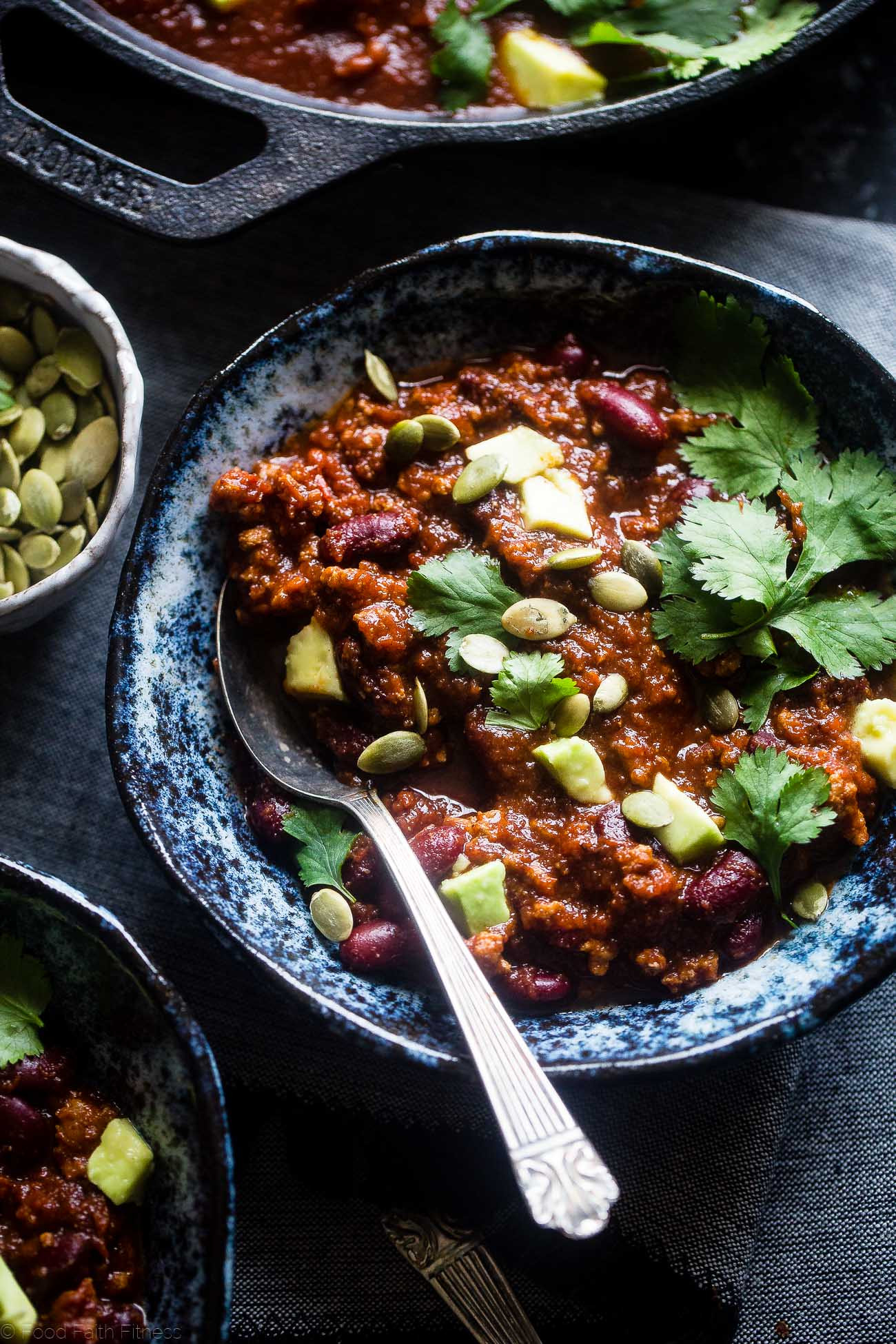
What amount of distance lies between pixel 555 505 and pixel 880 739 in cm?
89

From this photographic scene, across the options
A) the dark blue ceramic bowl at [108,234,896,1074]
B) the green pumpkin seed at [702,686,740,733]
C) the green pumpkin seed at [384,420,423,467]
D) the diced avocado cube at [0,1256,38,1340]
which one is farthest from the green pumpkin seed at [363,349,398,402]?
the diced avocado cube at [0,1256,38,1340]

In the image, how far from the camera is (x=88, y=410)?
293 centimetres

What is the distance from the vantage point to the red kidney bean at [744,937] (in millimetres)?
2568

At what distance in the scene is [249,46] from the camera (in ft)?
11.0

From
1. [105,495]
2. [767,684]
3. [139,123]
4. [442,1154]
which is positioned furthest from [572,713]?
[139,123]

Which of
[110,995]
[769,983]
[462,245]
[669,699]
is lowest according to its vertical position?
[110,995]

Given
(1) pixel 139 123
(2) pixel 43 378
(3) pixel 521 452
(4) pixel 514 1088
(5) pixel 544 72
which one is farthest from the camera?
(1) pixel 139 123

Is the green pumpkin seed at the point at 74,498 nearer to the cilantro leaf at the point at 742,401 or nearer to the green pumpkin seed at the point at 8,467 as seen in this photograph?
the green pumpkin seed at the point at 8,467

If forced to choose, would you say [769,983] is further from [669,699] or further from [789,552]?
[789,552]

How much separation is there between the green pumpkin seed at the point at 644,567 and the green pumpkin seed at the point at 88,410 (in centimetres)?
134

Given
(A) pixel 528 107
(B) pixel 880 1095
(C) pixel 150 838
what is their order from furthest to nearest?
(A) pixel 528 107 < (B) pixel 880 1095 < (C) pixel 150 838

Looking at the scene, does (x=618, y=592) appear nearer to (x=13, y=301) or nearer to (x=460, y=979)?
(x=460, y=979)

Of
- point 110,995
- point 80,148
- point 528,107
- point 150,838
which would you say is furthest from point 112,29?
point 110,995

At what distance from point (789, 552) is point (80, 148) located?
1950 mm
